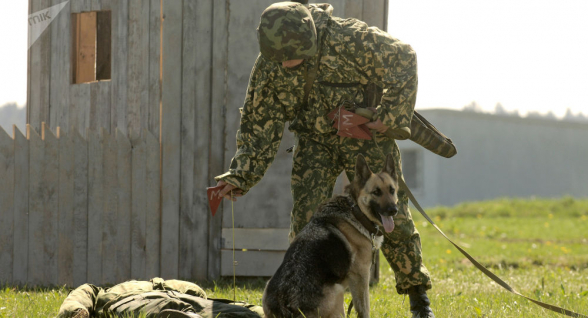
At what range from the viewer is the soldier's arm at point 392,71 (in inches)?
147

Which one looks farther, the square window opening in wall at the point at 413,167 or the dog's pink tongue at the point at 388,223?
the square window opening in wall at the point at 413,167

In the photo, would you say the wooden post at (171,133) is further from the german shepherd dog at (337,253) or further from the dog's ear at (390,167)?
the dog's ear at (390,167)

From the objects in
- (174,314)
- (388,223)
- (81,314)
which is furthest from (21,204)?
(388,223)

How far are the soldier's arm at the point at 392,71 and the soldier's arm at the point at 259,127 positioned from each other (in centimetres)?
68

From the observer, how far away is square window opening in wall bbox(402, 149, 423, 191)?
2562 centimetres

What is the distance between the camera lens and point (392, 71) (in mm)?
3797

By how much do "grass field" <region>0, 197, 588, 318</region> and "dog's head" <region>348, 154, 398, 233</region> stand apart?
2.75 ft

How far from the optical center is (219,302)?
12.2 ft

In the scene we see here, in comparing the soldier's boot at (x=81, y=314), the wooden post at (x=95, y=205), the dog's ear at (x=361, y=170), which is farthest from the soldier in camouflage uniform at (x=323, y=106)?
the wooden post at (x=95, y=205)

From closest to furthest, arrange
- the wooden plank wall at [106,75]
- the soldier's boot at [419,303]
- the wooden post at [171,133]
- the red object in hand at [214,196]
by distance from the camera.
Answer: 1. the red object in hand at [214,196]
2. the soldier's boot at [419,303]
3. the wooden post at [171,133]
4. the wooden plank wall at [106,75]

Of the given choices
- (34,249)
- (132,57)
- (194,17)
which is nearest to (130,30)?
(132,57)

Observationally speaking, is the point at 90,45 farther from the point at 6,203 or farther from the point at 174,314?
the point at 174,314

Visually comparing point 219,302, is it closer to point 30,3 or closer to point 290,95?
point 290,95

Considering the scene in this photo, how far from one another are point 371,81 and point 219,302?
6.05ft
